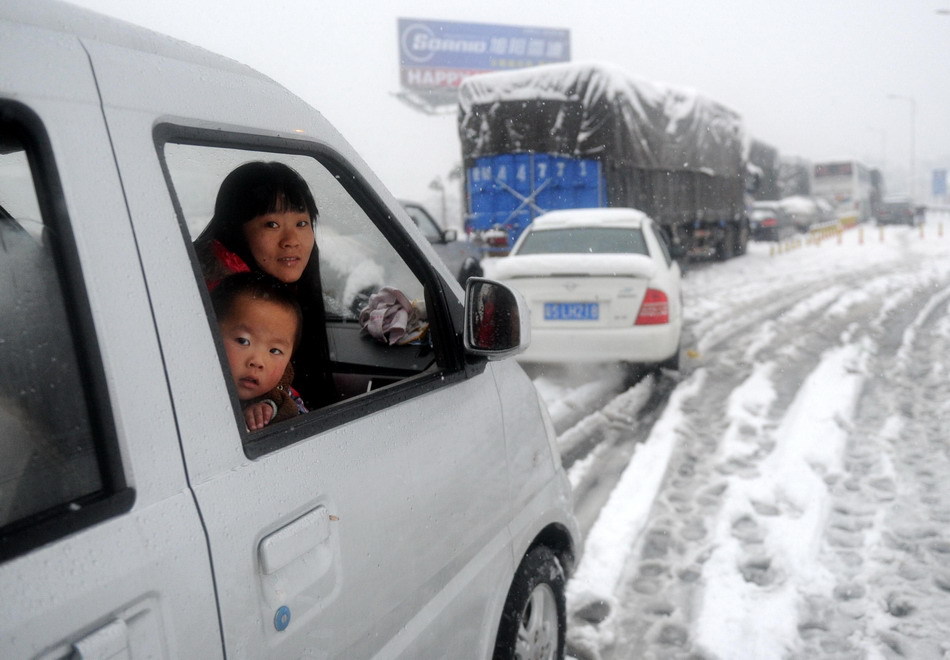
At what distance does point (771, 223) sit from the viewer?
2967cm

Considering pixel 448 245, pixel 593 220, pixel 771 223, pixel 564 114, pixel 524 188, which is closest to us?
pixel 593 220

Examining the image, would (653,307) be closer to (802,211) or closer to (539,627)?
(539,627)

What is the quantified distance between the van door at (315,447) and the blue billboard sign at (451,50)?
44876mm

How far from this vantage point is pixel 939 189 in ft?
176

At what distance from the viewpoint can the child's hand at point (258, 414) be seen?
1.58 m

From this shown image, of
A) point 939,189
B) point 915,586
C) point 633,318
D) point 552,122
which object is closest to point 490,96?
point 552,122

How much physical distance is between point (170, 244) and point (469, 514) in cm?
99

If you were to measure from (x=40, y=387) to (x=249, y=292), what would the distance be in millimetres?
573

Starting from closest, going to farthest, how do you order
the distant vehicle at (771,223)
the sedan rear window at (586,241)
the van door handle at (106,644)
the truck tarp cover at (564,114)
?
1. the van door handle at (106,644)
2. the sedan rear window at (586,241)
3. the truck tarp cover at (564,114)
4. the distant vehicle at (771,223)

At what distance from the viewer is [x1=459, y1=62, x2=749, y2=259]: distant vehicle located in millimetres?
13484

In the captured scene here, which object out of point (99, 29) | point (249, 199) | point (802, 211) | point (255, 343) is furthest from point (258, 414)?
point (802, 211)

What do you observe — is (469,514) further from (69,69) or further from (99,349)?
(69,69)

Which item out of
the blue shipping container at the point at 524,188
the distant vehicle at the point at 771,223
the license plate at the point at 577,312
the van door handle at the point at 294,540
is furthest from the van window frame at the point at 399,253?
the distant vehicle at the point at 771,223

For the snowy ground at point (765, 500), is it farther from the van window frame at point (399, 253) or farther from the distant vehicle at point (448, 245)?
the distant vehicle at point (448, 245)
